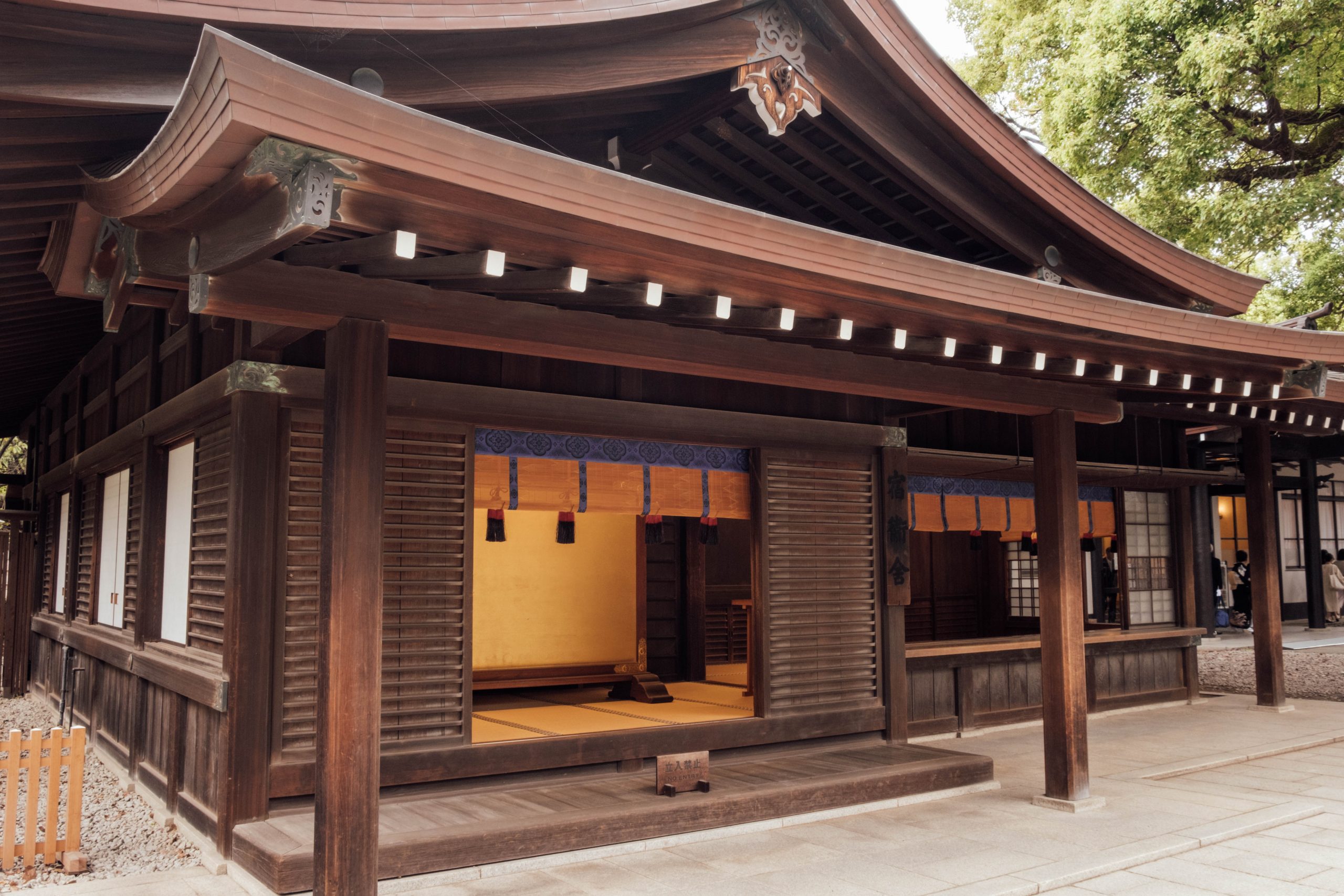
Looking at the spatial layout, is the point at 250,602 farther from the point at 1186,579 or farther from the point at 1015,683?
the point at 1186,579

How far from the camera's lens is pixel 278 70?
2941 mm

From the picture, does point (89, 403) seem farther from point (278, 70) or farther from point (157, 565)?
point (278, 70)

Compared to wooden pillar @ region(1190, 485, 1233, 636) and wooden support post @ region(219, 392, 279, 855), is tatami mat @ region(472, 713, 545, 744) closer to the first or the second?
wooden support post @ region(219, 392, 279, 855)

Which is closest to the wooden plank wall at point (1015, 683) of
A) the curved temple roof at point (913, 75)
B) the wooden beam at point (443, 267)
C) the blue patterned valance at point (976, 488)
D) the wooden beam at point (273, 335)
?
the blue patterned valance at point (976, 488)

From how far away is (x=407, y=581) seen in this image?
5.99m

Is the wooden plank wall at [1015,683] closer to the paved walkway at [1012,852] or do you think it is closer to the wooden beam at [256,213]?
the paved walkway at [1012,852]

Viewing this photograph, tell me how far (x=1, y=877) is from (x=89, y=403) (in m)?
6.09

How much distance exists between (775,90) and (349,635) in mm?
3957

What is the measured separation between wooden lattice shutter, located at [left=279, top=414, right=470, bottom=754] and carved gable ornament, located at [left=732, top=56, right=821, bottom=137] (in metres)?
2.68

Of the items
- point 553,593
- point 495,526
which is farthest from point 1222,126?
point 495,526

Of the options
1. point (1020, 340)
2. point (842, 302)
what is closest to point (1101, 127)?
point (1020, 340)

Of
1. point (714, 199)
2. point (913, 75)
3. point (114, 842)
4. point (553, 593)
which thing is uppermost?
point (913, 75)

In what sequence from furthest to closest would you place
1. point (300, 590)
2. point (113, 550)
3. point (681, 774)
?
point (113, 550)
point (681, 774)
point (300, 590)

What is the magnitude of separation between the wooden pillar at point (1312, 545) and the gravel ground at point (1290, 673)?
427cm
